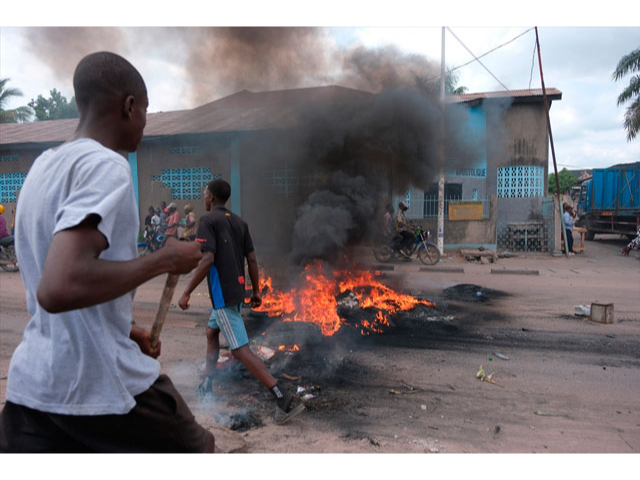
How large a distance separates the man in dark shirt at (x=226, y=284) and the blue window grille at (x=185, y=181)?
38.2ft

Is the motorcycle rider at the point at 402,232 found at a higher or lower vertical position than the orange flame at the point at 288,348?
higher

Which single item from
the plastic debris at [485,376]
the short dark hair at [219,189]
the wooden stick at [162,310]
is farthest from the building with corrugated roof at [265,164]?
the wooden stick at [162,310]

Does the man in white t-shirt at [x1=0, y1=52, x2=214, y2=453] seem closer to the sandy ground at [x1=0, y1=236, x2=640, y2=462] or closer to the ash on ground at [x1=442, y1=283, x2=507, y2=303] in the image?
the sandy ground at [x1=0, y1=236, x2=640, y2=462]

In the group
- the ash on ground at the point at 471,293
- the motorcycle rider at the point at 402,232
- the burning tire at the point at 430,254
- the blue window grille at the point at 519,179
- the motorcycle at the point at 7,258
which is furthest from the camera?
the blue window grille at the point at 519,179

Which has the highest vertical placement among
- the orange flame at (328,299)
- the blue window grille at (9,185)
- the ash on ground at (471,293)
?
the blue window grille at (9,185)

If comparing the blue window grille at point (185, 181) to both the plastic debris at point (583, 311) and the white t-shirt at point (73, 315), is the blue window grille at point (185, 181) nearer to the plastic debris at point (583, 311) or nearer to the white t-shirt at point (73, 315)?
the plastic debris at point (583, 311)

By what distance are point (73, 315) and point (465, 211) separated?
14.8 metres

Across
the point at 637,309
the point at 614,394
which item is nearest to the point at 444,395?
the point at 614,394

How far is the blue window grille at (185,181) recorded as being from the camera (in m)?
15.1

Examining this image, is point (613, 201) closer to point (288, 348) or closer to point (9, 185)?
point (288, 348)

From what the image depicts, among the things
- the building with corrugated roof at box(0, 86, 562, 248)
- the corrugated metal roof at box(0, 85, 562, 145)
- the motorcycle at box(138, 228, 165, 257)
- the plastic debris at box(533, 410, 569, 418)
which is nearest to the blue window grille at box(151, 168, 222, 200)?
the building with corrugated roof at box(0, 86, 562, 248)

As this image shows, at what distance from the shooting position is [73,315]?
137cm

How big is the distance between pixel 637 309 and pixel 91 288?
8208 mm

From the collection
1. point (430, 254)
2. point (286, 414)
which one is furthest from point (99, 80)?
point (430, 254)
